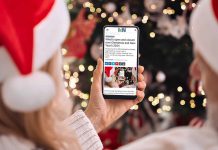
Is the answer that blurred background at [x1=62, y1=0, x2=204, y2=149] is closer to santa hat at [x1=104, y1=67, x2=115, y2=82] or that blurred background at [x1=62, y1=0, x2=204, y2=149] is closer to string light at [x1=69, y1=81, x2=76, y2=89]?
string light at [x1=69, y1=81, x2=76, y2=89]

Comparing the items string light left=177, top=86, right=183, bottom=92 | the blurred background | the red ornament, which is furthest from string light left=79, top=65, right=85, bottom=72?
string light left=177, top=86, right=183, bottom=92

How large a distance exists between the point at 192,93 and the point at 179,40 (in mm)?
295

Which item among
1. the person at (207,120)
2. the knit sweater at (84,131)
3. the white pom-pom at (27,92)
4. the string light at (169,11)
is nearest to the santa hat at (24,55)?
the white pom-pom at (27,92)

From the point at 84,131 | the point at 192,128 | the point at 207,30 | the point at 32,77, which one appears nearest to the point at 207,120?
the point at 192,128

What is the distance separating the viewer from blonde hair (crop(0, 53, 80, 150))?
83cm

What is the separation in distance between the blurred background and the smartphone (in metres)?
1.09

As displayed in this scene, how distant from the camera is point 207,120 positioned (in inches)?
29.5

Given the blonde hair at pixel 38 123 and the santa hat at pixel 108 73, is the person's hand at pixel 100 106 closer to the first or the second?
the santa hat at pixel 108 73

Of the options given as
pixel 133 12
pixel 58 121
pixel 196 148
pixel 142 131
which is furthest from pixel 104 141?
pixel 196 148

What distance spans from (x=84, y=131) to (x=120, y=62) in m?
0.31

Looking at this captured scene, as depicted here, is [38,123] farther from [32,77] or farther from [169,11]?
[169,11]

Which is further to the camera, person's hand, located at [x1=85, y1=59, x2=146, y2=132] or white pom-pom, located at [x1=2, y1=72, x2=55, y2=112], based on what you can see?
person's hand, located at [x1=85, y1=59, x2=146, y2=132]

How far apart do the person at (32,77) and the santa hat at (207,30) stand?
0.23 meters

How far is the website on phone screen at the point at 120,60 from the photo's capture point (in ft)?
4.56
